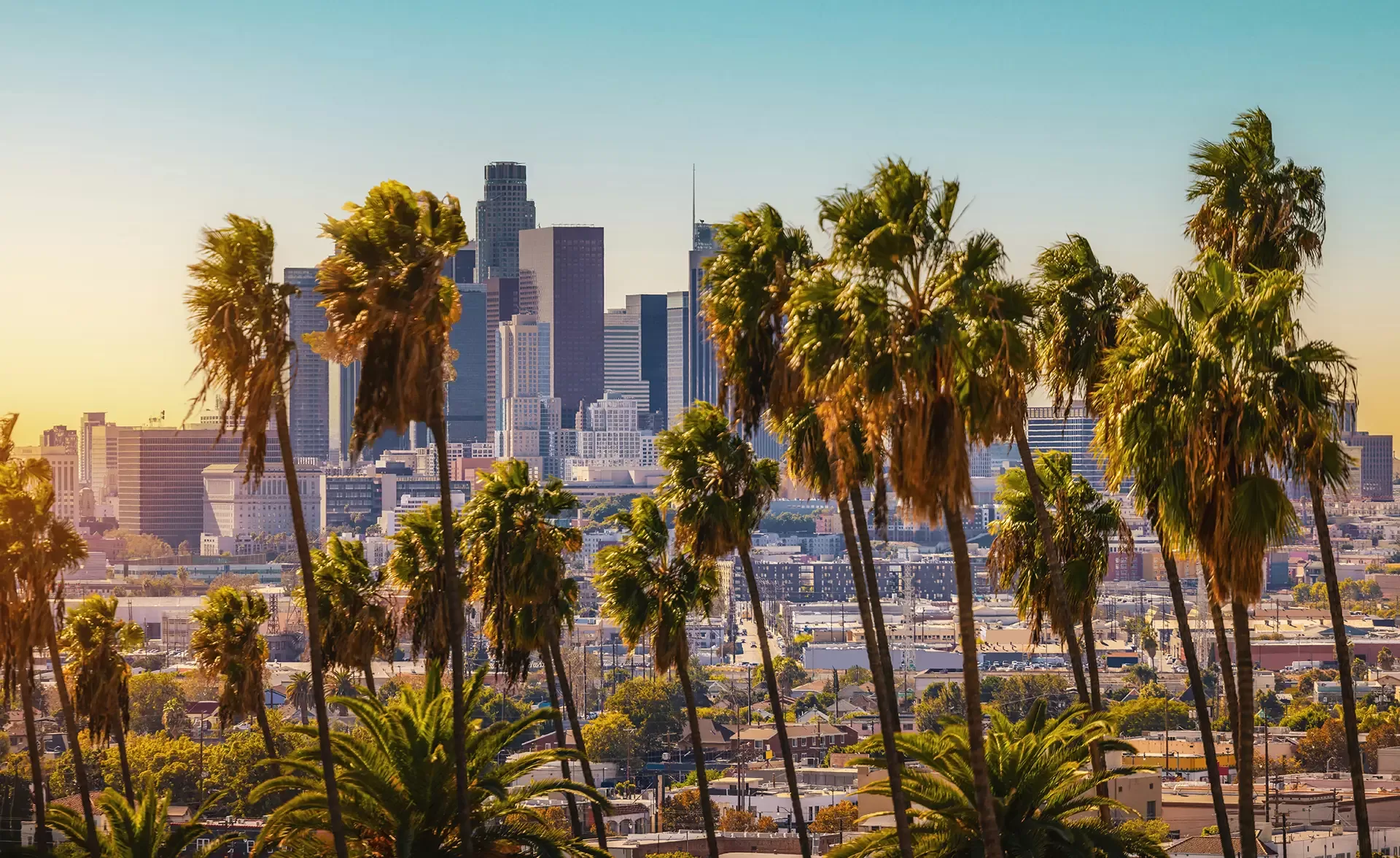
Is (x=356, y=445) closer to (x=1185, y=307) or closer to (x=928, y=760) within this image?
(x=928, y=760)

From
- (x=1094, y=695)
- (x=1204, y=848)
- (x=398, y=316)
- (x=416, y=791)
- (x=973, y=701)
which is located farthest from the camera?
(x=1204, y=848)

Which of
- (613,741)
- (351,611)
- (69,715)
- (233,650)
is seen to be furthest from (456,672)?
(613,741)

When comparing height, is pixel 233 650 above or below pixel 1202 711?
above

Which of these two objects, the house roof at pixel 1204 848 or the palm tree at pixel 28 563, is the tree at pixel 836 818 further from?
the palm tree at pixel 28 563

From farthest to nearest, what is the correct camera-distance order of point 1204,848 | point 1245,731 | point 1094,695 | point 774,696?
point 1204,848 → point 774,696 → point 1094,695 → point 1245,731

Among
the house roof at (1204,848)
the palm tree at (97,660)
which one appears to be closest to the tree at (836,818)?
the house roof at (1204,848)

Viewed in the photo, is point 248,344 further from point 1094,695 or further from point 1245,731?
point 1094,695

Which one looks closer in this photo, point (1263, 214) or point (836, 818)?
point (1263, 214)
